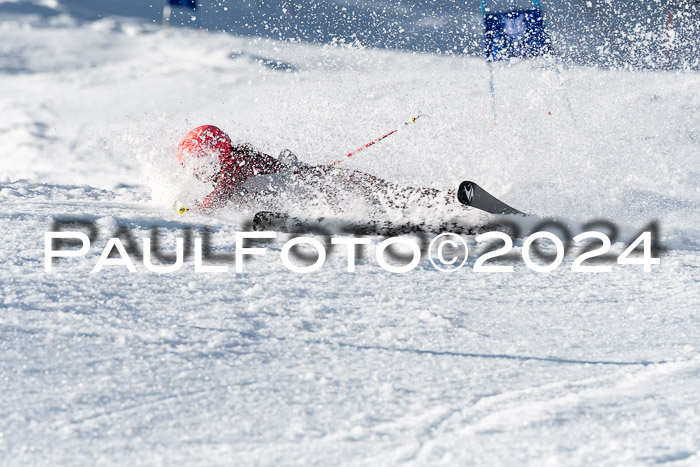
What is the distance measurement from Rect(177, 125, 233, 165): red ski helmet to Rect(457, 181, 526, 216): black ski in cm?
146

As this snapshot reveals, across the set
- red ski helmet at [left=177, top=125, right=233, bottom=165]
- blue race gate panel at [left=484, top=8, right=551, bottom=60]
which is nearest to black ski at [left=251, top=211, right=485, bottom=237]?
red ski helmet at [left=177, top=125, right=233, bottom=165]

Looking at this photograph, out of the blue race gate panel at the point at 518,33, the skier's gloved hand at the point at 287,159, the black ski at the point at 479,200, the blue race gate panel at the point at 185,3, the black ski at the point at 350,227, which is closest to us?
the black ski at the point at 350,227

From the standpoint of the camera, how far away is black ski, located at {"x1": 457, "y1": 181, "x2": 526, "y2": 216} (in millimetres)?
3662

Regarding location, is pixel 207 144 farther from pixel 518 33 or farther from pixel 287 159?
pixel 518 33

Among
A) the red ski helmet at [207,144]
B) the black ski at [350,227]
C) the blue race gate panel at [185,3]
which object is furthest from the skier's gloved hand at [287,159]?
the blue race gate panel at [185,3]

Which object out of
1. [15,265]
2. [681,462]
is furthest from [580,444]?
[15,265]

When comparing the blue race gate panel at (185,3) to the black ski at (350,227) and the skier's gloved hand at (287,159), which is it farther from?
the black ski at (350,227)

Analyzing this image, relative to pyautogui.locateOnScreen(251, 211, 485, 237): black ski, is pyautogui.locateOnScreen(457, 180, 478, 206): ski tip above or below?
above

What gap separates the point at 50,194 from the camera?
4.78 meters

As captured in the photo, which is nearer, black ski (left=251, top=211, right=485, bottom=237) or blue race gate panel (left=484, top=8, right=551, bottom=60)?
black ski (left=251, top=211, right=485, bottom=237)

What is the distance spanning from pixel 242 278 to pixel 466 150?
2.70 metres

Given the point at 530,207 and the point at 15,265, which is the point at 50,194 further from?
the point at 530,207

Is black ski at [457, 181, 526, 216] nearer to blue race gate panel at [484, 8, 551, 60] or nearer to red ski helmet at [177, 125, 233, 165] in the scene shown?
red ski helmet at [177, 125, 233, 165]

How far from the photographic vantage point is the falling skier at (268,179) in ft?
12.7
